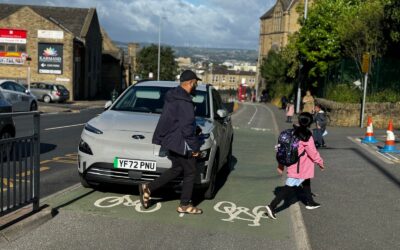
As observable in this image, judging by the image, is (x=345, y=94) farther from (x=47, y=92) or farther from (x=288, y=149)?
(x=47, y=92)

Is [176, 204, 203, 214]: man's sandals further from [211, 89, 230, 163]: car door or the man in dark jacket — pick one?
[211, 89, 230, 163]: car door

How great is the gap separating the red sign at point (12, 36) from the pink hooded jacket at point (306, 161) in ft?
151

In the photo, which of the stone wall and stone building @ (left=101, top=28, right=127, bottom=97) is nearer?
the stone wall

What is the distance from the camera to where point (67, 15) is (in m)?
56.4

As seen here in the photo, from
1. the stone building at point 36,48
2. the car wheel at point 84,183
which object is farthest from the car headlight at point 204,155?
the stone building at point 36,48

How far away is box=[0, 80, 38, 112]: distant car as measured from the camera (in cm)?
2316

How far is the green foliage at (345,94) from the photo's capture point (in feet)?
77.3

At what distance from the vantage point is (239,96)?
84.3 meters

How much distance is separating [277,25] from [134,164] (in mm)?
93155

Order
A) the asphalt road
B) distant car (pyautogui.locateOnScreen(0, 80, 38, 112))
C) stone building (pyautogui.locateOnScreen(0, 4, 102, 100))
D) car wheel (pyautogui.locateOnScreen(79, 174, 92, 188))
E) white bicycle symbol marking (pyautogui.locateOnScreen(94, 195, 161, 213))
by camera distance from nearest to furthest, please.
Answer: the asphalt road < white bicycle symbol marking (pyautogui.locateOnScreen(94, 195, 161, 213)) < car wheel (pyautogui.locateOnScreen(79, 174, 92, 188)) < distant car (pyautogui.locateOnScreen(0, 80, 38, 112)) < stone building (pyautogui.locateOnScreen(0, 4, 102, 100))

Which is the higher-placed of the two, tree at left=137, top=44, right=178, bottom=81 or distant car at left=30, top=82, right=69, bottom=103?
tree at left=137, top=44, right=178, bottom=81

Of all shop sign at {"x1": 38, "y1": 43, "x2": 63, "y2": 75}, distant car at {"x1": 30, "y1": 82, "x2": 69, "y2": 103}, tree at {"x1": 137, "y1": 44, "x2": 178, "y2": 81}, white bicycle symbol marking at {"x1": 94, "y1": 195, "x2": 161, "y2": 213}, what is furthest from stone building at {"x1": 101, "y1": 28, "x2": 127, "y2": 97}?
white bicycle symbol marking at {"x1": 94, "y1": 195, "x2": 161, "y2": 213}

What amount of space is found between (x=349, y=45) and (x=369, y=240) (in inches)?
912

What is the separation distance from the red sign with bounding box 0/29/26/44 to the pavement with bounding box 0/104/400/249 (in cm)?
4360
